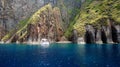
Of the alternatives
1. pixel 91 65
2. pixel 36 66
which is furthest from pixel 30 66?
pixel 91 65

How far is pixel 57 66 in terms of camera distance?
75.8 meters

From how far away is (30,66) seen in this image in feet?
254

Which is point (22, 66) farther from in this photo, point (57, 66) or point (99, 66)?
point (99, 66)

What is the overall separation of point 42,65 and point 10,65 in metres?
10.00

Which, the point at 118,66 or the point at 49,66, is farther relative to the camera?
the point at 49,66

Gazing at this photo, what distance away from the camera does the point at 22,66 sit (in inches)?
3009

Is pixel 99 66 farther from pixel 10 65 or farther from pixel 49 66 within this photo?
pixel 10 65

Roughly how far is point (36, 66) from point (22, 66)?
4.60m

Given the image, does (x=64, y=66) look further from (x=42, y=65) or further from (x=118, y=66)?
(x=118, y=66)

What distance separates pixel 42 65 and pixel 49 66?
428cm

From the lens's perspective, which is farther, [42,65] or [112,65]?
[42,65]

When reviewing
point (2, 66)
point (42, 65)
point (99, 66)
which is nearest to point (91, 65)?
point (99, 66)

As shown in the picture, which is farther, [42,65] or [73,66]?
[42,65]

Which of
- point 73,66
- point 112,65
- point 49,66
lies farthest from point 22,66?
point 112,65
